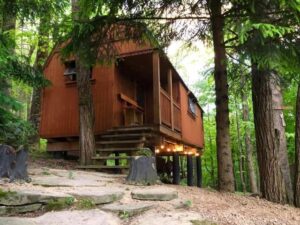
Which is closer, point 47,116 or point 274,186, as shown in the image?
point 274,186

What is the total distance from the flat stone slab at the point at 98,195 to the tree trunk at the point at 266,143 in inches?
137

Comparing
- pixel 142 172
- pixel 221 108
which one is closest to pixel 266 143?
pixel 221 108

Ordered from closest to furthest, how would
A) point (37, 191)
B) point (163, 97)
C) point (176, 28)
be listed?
point (37, 191), point (176, 28), point (163, 97)

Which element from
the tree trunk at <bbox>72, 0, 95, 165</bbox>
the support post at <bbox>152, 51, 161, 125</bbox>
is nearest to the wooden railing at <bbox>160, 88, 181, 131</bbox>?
the support post at <bbox>152, 51, 161, 125</bbox>

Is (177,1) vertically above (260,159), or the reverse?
(177,1)

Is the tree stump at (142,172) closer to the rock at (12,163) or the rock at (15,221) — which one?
the rock at (12,163)

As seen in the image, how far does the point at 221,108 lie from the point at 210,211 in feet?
10.0

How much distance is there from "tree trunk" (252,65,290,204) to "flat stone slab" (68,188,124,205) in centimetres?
347

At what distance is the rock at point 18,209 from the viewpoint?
4633mm

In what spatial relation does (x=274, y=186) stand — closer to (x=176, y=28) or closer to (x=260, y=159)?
(x=260, y=159)

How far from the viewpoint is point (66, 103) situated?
12.5 meters

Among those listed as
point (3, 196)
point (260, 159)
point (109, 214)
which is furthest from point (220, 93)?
point (3, 196)

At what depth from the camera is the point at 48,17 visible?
10.1 m

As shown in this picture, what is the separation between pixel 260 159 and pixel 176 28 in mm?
3804
